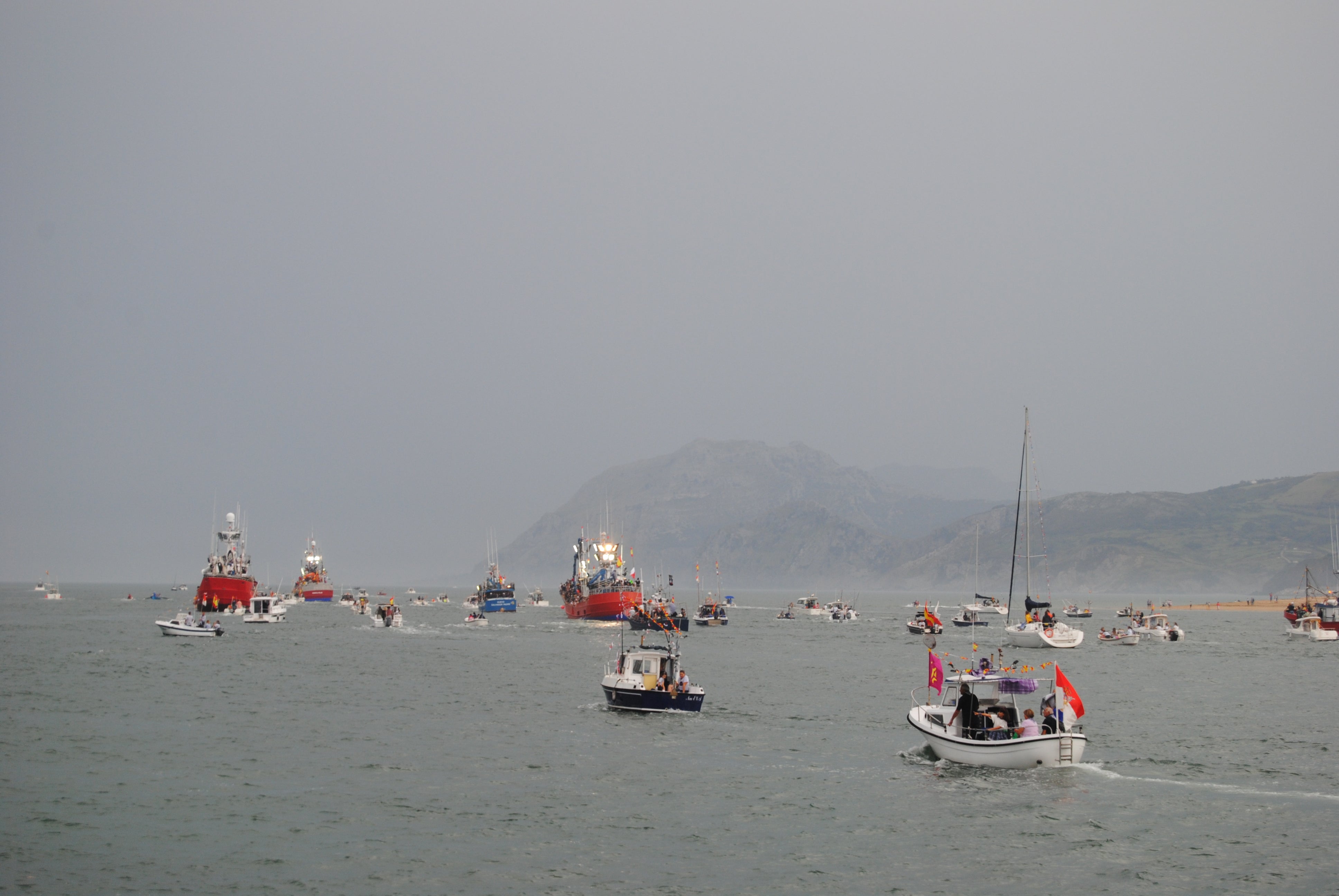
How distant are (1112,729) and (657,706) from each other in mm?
24353

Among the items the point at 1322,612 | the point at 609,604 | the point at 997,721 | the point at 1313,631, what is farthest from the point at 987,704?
the point at 609,604

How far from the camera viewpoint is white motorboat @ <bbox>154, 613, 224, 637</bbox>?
125 meters

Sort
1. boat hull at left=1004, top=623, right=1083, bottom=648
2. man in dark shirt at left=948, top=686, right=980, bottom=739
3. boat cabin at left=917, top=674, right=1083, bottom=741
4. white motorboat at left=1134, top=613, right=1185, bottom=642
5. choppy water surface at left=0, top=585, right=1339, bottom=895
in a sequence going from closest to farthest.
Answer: choppy water surface at left=0, top=585, right=1339, bottom=895
boat cabin at left=917, top=674, right=1083, bottom=741
man in dark shirt at left=948, top=686, right=980, bottom=739
boat hull at left=1004, top=623, right=1083, bottom=648
white motorboat at left=1134, top=613, right=1185, bottom=642

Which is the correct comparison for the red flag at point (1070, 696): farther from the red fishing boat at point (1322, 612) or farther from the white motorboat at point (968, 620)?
the white motorboat at point (968, 620)

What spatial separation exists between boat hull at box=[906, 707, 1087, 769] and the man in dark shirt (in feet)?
2.47

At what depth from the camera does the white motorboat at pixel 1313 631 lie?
14238 cm

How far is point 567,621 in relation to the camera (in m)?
193

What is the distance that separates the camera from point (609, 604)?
186 m

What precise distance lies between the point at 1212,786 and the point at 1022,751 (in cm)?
774

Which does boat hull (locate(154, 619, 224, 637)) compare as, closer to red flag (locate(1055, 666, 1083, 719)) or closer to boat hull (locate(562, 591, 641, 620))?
boat hull (locate(562, 591, 641, 620))

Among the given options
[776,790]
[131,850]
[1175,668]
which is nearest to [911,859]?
[776,790]

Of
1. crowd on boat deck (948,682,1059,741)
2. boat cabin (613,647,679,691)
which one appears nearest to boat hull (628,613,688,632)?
boat cabin (613,647,679,691)

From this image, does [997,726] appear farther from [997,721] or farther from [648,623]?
[648,623]

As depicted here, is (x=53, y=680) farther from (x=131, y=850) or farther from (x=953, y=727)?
(x=953, y=727)
